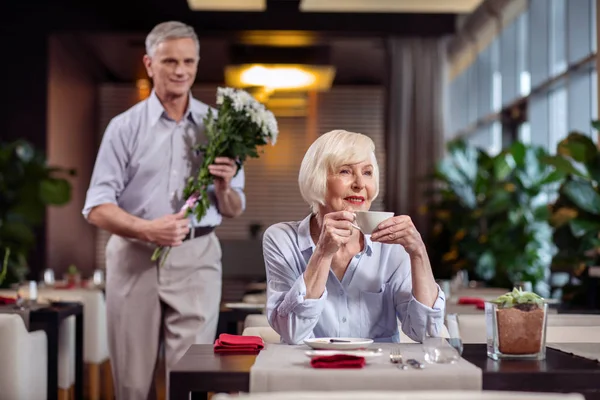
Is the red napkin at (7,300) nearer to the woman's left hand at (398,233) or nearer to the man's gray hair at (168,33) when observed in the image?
the man's gray hair at (168,33)

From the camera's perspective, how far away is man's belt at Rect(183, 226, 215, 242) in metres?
3.54

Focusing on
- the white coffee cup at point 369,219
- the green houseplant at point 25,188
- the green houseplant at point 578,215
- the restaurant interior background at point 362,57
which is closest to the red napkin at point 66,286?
the restaurant interior background at point 362,57

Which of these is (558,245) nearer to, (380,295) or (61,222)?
(380,295)

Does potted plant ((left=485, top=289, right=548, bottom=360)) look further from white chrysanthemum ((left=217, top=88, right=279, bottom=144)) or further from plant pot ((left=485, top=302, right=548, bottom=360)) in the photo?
white chrysanthemum ((left=217, top=88, right=279, bottom=144))

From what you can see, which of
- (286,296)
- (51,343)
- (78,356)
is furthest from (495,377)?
(78,356)

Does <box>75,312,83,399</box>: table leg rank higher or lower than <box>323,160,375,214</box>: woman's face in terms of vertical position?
lower

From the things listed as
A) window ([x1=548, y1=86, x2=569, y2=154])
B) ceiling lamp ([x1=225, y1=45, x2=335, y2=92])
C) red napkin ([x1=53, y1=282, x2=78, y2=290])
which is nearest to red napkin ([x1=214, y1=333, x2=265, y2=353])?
red napkin ([x1=53, y1=282, x2=78, y2=290])

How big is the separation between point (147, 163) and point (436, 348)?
5.54 ft

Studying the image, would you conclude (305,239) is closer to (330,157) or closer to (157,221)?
(330,157)

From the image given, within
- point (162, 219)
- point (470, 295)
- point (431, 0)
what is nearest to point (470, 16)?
point (431, 0)

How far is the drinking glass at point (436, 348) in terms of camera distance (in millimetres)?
2092

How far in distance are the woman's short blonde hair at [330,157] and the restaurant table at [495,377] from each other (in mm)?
669

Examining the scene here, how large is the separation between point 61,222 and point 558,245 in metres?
6.98

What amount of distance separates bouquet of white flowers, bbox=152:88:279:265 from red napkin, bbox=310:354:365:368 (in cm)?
150
